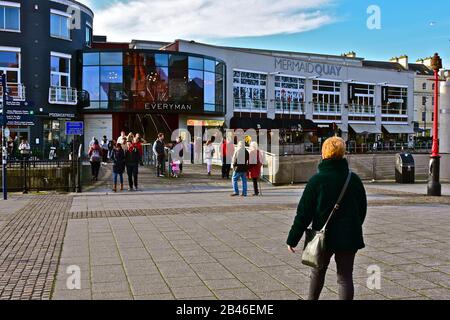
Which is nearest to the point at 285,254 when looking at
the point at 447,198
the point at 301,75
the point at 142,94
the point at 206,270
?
the point at 206,270

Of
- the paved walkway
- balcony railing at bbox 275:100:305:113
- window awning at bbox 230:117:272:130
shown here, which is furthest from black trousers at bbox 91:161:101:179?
balcony railing at bbox 275:100:305:113

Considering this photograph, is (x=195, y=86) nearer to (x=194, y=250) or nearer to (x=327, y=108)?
(x=327, y=108)

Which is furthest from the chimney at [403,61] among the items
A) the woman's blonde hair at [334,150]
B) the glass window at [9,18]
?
the woman's blonde hair at [334,150]

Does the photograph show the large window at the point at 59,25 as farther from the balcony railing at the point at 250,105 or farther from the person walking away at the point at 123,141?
the person walking away at the point at 123,141

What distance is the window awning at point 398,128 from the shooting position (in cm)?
6378

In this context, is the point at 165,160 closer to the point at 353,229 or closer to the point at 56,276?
the point at 56,276

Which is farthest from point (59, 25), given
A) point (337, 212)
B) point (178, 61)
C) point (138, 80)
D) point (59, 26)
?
point (337, 212)

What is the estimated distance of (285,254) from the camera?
7676 millimetres

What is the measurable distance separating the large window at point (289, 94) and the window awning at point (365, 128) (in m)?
8.50

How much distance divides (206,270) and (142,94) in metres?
34.4

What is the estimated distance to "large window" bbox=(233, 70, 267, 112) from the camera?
4959cm

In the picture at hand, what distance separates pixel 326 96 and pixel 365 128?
6.85 metres

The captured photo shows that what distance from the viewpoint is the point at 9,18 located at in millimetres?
36031

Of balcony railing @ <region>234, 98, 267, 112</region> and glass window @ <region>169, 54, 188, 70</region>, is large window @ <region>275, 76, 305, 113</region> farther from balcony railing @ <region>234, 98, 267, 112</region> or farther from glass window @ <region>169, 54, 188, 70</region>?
glass window @ <region>169, 54, 188, 70</region>
